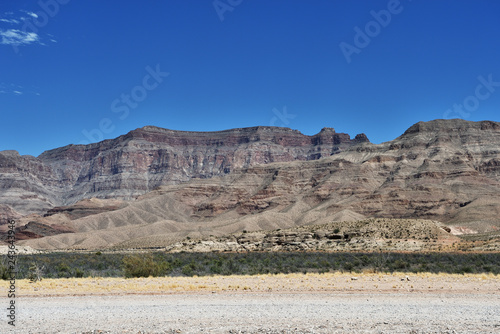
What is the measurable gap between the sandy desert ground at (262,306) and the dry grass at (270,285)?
0.14ft

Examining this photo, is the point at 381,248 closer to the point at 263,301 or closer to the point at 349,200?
the point at 263,301

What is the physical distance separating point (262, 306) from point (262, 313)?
154 centimetres

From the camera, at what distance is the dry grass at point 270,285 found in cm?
2175

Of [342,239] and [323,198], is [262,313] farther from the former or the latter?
[323,198]

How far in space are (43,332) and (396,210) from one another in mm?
124225

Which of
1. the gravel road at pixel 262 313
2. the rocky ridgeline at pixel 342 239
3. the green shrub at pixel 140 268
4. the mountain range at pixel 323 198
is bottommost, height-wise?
the gravel road at pixel 262 313

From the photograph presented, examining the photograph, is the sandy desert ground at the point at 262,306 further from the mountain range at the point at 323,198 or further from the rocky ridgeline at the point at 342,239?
the mountain range at the point at 323,198

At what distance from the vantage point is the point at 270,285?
77.3ft

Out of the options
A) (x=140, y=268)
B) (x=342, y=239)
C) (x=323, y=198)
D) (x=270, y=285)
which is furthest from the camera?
(x=323, y=198)

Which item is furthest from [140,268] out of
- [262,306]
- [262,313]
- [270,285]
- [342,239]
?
[342,239]

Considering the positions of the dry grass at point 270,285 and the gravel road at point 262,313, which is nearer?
the gravel road at point 262,313

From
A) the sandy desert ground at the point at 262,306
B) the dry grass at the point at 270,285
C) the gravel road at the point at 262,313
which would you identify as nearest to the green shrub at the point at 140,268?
the dry grass at the point at 270,285

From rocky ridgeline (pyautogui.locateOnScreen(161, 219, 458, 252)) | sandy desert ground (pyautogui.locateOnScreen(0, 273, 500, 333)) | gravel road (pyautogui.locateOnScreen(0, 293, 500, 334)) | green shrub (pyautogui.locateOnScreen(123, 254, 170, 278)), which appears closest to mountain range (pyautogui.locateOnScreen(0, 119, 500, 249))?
rocky ridgeline (pyautogui.locateOnScreen(161, 219, 458, 252))

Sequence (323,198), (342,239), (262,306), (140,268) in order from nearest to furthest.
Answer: (262,306) → (140,268) → (342,239) → (323,198)
